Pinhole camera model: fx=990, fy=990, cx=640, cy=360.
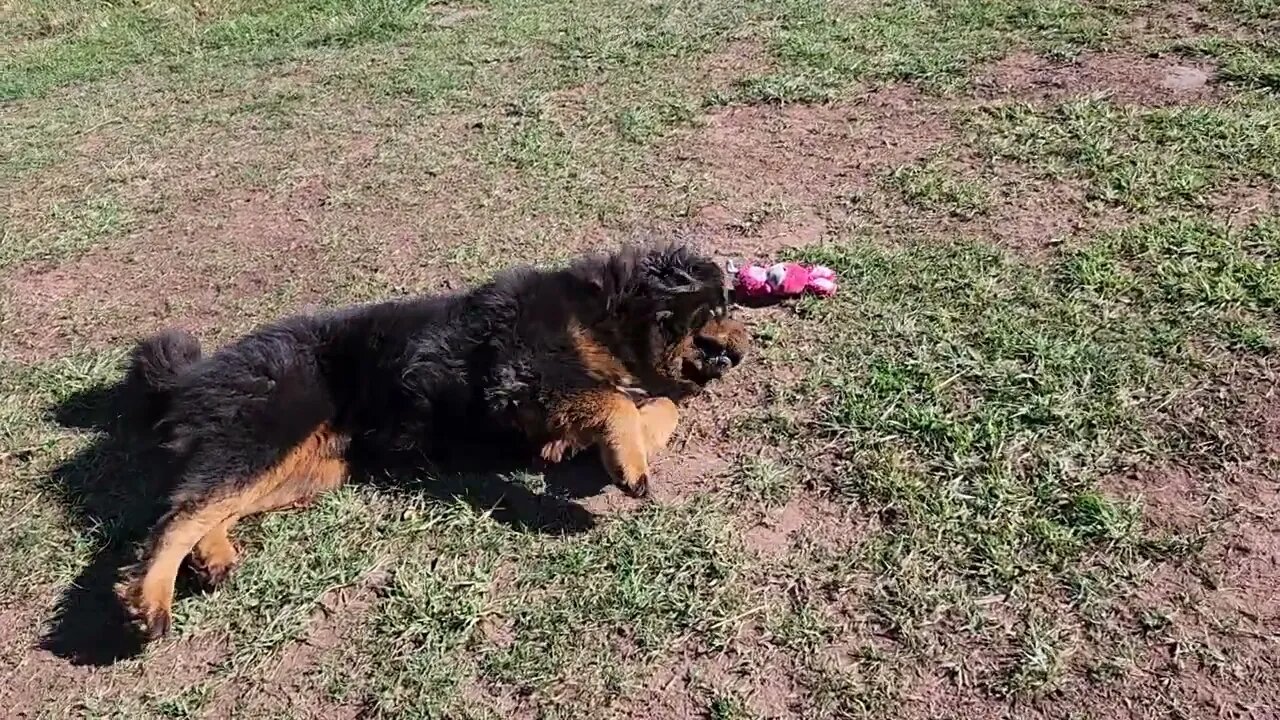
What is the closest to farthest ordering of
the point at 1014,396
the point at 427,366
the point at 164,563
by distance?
the point at 164,563 → the point at 1014,396 → the point at 427,366

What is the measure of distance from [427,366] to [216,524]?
39.9 inches

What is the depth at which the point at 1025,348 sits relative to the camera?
421 centimetres

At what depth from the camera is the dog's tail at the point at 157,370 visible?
14.2 ft

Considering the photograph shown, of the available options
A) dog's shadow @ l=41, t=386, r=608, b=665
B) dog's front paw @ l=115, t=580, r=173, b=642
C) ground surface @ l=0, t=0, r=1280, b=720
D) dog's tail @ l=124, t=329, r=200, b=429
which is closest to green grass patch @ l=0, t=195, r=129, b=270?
ground surface @ l=0, t=0, r=1280, b=720

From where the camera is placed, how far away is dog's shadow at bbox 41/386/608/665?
12.1 feet

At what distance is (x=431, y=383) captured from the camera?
408 centimetres

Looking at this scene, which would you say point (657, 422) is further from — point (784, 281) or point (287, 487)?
point (287, 487)

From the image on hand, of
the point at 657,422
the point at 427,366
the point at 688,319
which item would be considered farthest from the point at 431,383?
the point at 688,319

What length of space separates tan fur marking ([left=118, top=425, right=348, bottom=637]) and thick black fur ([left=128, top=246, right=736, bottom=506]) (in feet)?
0.23

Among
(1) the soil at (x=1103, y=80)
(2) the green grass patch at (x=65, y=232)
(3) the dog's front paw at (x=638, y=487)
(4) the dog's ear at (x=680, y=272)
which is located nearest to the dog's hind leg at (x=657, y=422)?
(3) the dog's front paw at (x=638, y=487)

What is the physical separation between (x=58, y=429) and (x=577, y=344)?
2.62m

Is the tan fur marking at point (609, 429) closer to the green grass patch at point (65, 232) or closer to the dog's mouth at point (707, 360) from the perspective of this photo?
the dog's mouth at point (707, 360)

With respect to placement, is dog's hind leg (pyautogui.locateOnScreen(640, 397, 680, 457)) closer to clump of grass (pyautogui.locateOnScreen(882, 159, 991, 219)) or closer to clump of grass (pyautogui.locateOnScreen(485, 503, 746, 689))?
clump of grass (pyautogui.locateOnScreen(485, 503, 746, 689))

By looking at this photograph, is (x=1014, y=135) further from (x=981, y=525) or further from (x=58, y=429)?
(x=58, y=429)
